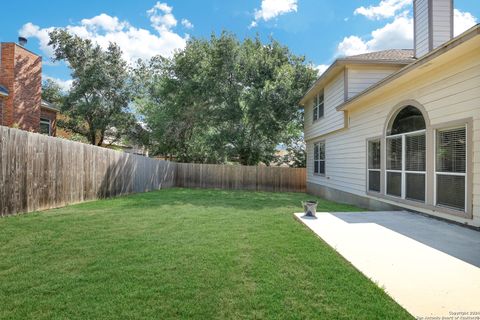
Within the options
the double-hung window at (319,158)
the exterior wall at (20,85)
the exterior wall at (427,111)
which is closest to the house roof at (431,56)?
the exterior wall at (427,111)

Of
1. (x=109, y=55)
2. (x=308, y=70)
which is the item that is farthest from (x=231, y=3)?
(x=109, y=55)

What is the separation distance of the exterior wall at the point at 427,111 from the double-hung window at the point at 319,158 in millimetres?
1725

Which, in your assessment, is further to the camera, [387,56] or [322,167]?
[322,167]

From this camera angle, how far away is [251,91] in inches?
619

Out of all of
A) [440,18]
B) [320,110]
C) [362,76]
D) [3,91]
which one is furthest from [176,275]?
[3,91]

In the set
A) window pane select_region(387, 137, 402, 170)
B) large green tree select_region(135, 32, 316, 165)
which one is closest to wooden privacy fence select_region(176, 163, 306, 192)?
large green tree select_region(135, 32, 316, 165)

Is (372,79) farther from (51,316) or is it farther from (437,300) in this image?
(51,316)

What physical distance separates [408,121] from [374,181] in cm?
211

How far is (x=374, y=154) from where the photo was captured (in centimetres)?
805

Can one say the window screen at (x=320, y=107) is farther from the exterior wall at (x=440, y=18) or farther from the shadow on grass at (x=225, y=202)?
the exterior wall at (x=440, y=18)

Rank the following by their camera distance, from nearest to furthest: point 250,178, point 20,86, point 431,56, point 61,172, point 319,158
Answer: point 431,56
point 61,172
point 20,86
point 319,158
point 250,178

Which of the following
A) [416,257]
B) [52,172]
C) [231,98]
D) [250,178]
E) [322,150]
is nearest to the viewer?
[416,257]

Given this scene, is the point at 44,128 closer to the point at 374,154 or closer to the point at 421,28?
the point at 374,154

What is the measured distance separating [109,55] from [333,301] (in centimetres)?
1959
